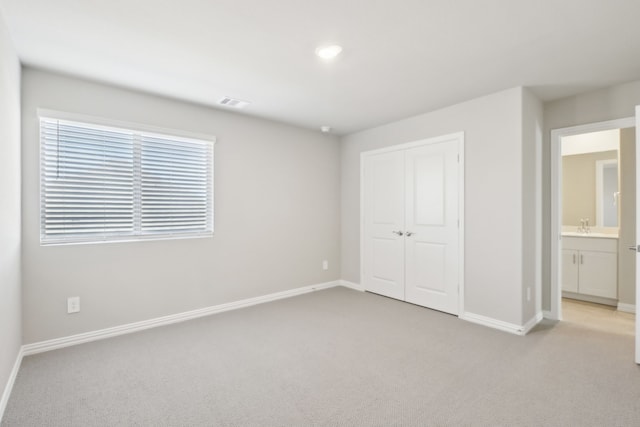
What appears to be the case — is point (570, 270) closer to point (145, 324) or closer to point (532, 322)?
point (532, 322)

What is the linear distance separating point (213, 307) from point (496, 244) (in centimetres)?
317

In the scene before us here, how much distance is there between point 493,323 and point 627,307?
72.8 inches

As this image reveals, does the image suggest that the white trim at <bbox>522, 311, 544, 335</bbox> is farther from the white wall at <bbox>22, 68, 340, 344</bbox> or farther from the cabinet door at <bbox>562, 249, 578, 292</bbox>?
the white wall at <bbox>22, 68, 340, 344</bbox>

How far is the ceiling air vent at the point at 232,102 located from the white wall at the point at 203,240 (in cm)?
26

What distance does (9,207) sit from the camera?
2.18 m

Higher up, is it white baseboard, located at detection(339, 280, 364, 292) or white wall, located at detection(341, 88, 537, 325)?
white wall, located at detection(341, 88, 537, 325)

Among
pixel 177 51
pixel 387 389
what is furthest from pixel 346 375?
pixel 177 51

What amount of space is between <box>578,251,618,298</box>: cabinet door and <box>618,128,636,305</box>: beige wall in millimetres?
133

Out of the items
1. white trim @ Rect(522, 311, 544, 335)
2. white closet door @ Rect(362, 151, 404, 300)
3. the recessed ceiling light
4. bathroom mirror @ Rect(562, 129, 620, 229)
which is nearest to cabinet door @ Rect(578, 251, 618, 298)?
bathroom mirror @ Rect(562, 129, 620, 229)

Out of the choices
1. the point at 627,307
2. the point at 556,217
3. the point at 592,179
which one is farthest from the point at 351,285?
the point at 592,179

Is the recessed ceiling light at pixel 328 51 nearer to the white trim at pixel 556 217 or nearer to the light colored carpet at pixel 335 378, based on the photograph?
the light colored carpet at pixel 335 378

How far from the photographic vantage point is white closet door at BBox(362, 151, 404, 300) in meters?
4.30

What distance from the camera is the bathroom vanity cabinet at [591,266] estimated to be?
13.0 ft

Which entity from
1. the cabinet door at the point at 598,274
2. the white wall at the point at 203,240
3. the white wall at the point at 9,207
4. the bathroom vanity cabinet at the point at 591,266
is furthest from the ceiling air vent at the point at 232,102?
the cabinet door at the point at 598,274
